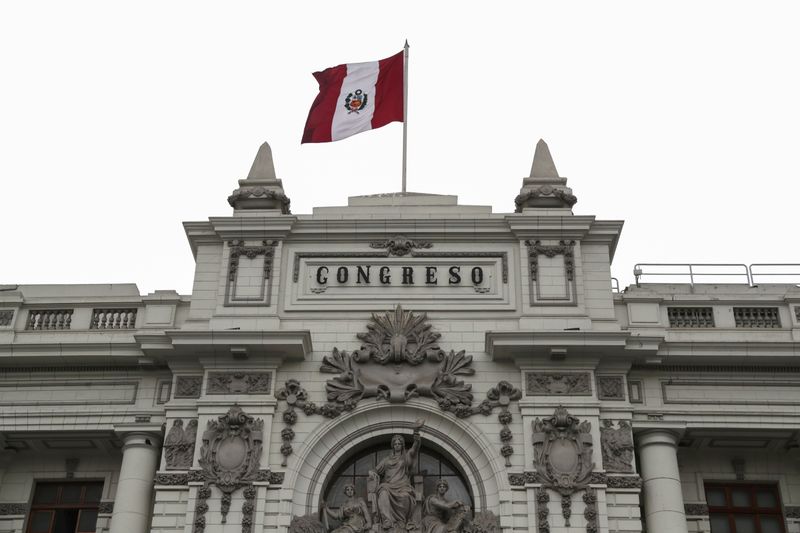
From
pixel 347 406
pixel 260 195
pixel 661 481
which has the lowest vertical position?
pixel 661 481

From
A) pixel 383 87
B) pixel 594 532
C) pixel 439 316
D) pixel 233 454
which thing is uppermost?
pixel 383 87

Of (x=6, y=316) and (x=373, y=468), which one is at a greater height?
(x=6, y=316)

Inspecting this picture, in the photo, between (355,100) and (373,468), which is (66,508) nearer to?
(373,468)

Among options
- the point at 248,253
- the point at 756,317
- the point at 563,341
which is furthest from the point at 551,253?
the point at 248,253

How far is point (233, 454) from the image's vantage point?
24.0 m

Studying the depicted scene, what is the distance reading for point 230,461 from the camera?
78.6 feet

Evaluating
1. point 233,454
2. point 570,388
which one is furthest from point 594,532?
point 233,454

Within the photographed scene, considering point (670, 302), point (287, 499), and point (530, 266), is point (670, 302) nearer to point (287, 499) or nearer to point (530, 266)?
point (530, 266)

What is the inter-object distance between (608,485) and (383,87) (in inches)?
528

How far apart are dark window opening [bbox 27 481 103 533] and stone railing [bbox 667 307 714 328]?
49.3ft

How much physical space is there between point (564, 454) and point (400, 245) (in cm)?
675

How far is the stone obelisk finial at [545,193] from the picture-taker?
27078 millimetres

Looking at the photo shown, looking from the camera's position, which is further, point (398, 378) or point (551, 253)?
point (551, 253)

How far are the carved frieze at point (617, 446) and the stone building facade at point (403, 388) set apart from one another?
0.16ft
